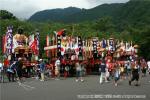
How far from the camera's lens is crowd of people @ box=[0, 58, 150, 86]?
2636 centimetres

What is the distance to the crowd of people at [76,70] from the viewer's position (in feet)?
86.5

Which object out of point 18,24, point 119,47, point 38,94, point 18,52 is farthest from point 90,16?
point 38,94

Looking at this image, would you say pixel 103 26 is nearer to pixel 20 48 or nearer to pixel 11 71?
pixel 20 48

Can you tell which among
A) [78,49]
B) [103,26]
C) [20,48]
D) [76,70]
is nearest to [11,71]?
[76,70]

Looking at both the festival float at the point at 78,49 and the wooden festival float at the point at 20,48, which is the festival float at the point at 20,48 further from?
the festival float at the point at 78,49

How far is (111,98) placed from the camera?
18.3 meters

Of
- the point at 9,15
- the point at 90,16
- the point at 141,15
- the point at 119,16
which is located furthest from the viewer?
the point at 90,16

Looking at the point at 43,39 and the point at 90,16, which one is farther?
the point at 90,16

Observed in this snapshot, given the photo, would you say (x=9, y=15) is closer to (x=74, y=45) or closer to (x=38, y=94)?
(x=74, y=45)

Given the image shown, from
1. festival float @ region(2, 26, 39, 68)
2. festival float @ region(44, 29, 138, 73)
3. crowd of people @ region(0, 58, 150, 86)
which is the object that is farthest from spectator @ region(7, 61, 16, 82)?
festival float @ region(44, 29, 138, 73)

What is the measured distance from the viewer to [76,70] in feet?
101

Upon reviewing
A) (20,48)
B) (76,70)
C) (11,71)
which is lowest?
(76,70)

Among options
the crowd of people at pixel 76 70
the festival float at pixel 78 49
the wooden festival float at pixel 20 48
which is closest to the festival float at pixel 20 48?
the wooden festival float at pixel 20 48

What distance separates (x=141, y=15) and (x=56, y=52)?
7878 cm
